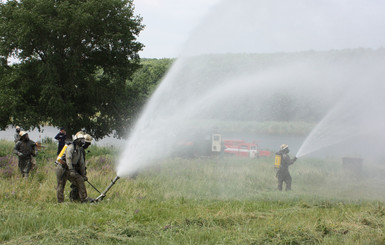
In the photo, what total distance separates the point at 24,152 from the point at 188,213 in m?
7.50

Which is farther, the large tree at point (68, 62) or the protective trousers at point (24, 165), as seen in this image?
the large tree at point (68, 62)

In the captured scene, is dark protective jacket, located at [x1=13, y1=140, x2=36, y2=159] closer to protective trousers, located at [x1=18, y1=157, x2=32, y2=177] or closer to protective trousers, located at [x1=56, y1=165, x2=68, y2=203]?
protective trousers, located at [x1=18, y1=157, x2=32, y2=177]

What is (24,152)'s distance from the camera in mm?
13156

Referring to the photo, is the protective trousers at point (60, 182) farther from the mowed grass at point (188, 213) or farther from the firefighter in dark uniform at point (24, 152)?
the firefighter in dark uniform at point (24, 152)

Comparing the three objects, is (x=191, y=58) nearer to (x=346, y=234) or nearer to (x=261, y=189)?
(x=261, y=189)

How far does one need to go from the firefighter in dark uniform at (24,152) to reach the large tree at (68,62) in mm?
6004

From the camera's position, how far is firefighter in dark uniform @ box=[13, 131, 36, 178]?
43.1 feet

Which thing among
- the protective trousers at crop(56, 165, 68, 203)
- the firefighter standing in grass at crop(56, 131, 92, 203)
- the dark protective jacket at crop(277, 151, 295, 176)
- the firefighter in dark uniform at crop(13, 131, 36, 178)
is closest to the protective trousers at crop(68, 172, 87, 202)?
the firefighter standing in grass at crop(56, 131, 92, 203)

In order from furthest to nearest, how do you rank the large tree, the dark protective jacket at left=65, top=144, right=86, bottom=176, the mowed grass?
the large tree < the dark protective jacket at left=65, top=144, right=86, bottom=176 < the mowed grass

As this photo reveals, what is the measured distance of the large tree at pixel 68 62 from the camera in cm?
1927

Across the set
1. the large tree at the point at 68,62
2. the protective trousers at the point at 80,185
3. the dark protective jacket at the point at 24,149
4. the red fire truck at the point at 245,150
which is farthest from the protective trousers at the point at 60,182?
the red fire truck at the point at 245,150

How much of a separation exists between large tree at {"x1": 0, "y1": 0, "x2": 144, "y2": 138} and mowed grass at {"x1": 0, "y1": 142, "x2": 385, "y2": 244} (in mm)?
6244

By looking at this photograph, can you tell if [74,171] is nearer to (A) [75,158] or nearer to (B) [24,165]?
(A) [75,158]

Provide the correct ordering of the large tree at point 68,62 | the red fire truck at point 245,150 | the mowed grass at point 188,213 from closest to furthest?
the mowed grass at point 188,213 → the large tree at point 68,62 → the red fire truck at point 245,150
